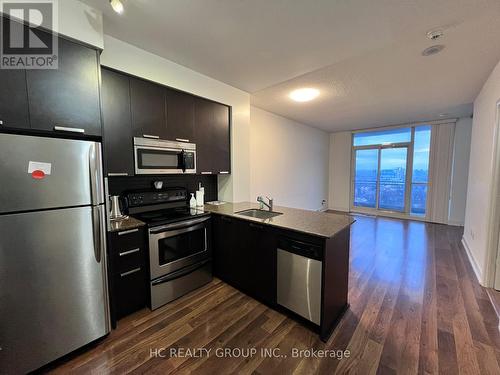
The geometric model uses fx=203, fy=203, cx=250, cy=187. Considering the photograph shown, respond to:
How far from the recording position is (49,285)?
138 cm

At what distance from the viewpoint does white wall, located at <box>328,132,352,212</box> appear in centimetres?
665

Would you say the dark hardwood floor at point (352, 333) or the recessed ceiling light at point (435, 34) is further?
the recessed ceiling light at point (435, 34)

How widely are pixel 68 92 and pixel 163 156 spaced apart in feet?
3.25

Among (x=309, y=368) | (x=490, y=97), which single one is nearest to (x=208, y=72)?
(x=309, y=368)

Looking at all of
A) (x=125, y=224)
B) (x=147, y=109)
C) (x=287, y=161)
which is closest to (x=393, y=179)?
(x=287, y=161)

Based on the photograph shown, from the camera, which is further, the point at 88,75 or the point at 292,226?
the point at 292,226

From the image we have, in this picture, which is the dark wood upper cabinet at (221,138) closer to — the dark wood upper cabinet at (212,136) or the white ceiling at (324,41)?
the dark wood upper cabinet at (212,136)

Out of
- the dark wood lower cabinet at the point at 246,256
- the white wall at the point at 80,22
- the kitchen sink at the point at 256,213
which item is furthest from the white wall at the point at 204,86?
the dark wood lower cabinet at the point at 246,256

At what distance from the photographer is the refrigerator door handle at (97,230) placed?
152 centimetres

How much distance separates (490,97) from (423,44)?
1600mm

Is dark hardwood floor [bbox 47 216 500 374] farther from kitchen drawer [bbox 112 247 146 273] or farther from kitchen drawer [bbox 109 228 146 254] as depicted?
kitchen drawer [bbox 109 228 146 254]

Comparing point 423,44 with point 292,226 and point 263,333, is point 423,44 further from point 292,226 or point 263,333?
point 263,333

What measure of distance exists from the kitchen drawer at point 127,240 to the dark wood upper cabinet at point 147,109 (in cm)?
99

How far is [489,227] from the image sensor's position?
2.42 m
